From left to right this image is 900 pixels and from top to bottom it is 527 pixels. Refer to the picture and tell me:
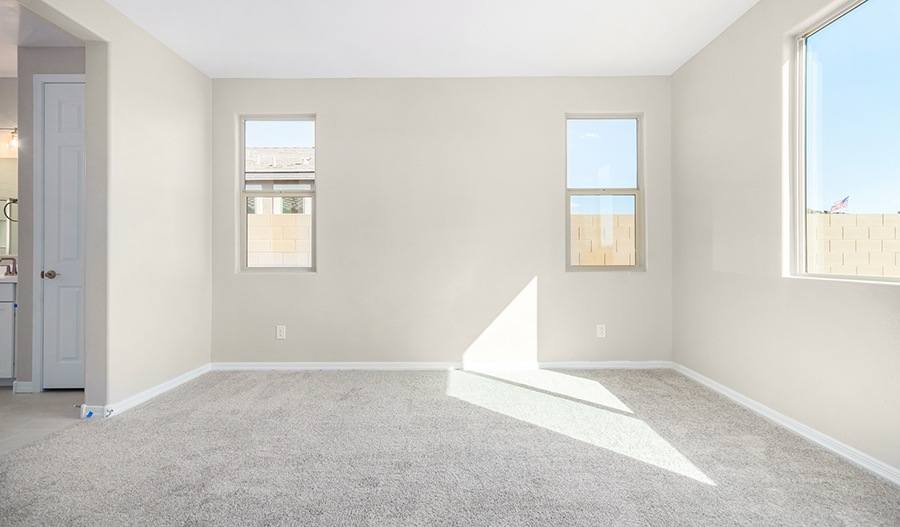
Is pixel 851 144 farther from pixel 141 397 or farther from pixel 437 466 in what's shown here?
pixel 141 397

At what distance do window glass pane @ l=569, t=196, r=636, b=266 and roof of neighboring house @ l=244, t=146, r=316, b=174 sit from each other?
8.56 feet

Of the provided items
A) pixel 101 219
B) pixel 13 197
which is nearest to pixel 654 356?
pixel 101 219

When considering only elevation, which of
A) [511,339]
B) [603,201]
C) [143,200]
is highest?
[603,201]

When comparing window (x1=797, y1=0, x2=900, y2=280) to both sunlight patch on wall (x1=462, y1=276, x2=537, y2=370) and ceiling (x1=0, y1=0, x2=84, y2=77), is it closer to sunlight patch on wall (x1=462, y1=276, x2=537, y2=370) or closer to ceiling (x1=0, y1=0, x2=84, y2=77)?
sunlight patch on wall (x1=462, y1=276, x2=537, y2=370)

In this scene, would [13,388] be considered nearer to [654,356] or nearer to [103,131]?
[103,131]

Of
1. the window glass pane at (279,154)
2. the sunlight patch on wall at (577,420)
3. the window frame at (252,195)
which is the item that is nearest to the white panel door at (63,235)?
the window frame at (252,195)

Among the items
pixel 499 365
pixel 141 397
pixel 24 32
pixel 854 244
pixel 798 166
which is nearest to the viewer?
pixel 854 244

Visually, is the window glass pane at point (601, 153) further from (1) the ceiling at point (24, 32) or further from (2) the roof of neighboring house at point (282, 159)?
(1) the ceiling at point (24, 32)

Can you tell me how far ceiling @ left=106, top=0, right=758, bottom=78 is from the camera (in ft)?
10.0

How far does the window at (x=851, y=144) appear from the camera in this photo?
2223mm

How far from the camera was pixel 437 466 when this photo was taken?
2264 mm

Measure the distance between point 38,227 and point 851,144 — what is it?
5.52 meters

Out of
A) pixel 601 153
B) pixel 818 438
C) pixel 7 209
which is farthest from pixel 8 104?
pixel 818 438

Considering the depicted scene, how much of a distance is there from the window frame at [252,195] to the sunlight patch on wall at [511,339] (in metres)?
1.76
